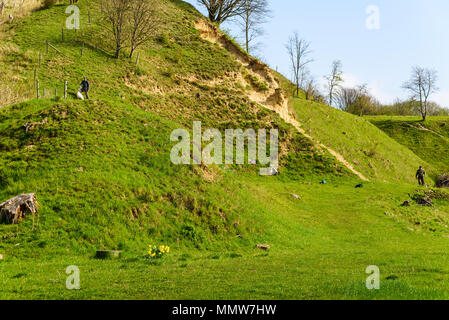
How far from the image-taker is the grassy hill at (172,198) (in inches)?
451

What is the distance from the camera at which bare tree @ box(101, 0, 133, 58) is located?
43906 mm

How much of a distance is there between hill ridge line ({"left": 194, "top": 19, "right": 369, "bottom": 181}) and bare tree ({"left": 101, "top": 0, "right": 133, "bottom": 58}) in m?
12.4

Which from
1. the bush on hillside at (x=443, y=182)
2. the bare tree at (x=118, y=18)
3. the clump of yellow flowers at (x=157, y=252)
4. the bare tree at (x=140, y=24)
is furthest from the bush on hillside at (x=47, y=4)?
the bush on hillside at (x=443, y=182)

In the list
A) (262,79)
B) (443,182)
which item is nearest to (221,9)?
(262,79)

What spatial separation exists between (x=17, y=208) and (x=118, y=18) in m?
33.3

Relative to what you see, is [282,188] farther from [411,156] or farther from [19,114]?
[411,156]

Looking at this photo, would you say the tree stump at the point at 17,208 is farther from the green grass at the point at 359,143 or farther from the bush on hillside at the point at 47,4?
the bush on hillside at the point at 47,4

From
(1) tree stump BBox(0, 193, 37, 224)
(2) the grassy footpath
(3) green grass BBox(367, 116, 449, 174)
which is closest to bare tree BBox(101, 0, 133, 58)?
(2) the grassy footpath

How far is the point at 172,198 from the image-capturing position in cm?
2148

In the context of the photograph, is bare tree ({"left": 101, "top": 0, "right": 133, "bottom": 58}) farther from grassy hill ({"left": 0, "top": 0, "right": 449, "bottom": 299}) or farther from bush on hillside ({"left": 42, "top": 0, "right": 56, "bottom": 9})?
bush on hillside ({"left": 42, "top": 0, "right": 56, "bottom": 9})

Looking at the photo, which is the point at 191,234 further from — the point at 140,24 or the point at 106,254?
the point at 140,24

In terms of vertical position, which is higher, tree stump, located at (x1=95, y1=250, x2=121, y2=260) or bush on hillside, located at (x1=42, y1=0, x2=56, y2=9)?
bush on hillside, located at (x1=42, y1=0, x2=56, y2=9)
